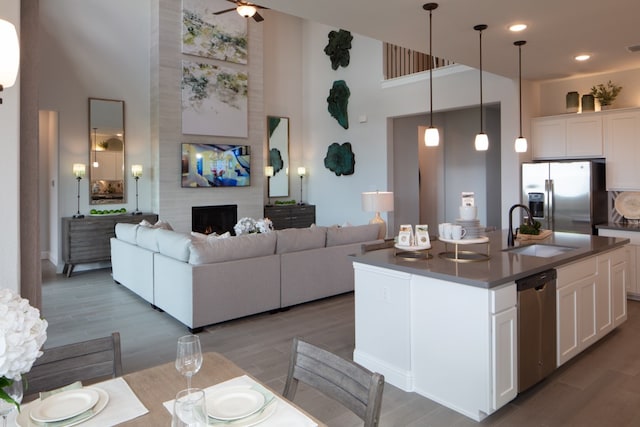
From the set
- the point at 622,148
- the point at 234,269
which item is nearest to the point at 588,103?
the point at 622,148

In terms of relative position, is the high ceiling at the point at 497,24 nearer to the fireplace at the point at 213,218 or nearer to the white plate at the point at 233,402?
the white plate at the point at 233,402

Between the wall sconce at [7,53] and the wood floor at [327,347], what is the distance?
1.29m

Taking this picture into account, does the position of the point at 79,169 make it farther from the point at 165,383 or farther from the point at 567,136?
the point at 567,136

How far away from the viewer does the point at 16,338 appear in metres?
0.94

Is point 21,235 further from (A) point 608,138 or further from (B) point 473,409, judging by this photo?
(A) point 608,138

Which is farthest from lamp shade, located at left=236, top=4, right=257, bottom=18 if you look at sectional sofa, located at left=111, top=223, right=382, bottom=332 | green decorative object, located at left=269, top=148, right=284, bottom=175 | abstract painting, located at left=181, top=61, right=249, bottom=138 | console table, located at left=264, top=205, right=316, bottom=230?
console table, located at left=264, top=205, right=316, bottom=230

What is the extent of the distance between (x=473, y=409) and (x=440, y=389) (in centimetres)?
25

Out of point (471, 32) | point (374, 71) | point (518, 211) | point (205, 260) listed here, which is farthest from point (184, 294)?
point (374, 71)

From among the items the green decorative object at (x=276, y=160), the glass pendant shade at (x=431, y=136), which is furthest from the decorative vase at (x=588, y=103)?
the green decorative object at (x=276, y=160)

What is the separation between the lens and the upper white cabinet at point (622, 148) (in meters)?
5.55

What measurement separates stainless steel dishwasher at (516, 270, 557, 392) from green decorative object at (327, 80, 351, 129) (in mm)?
6791

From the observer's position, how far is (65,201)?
7426mm

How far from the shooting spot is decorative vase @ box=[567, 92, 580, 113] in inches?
239

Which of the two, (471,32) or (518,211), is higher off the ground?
(471,32)
